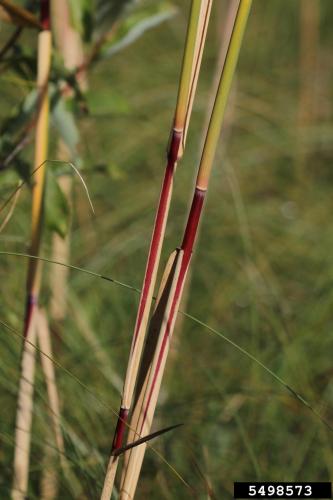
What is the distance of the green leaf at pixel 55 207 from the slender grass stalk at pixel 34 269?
0.07 feet

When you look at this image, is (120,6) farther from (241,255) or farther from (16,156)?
(241,255)

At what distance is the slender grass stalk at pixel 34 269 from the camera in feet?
2.61

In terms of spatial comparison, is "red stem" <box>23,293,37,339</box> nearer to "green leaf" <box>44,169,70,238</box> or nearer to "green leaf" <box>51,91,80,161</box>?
"green leaf" <box>44,169,70,238</box>

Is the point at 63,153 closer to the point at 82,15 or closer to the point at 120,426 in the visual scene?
the point at 82,15

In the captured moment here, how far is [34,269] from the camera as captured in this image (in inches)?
33.2

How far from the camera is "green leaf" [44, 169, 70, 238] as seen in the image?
84cm

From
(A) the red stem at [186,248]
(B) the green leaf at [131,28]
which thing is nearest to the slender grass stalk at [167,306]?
(A) the red stem at [186,248]

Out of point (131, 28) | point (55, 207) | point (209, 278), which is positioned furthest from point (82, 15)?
point (209, 278)

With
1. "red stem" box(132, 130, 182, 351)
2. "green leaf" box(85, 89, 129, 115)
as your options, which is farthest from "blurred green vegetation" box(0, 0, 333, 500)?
"red stem" box(132, 130, 182, 351)

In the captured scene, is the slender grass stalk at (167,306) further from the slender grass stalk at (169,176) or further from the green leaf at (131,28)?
the green leaf at (131,28)

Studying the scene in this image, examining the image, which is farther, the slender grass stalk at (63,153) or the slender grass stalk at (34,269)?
the slender grass stalk at (63,153)

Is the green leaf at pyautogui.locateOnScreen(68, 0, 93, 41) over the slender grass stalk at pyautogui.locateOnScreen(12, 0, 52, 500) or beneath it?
over

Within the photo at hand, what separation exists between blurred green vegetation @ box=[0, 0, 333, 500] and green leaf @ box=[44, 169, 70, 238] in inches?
2.0

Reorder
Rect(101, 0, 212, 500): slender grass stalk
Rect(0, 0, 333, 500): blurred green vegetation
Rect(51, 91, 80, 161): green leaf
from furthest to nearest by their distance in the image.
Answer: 1. Rect(0, 0, 333, 500): blurred green vegetation
2. Rect(51, 91, 80, 161): green leaf
3. Rect(101, 0, 212, 500): slender grass stalk
